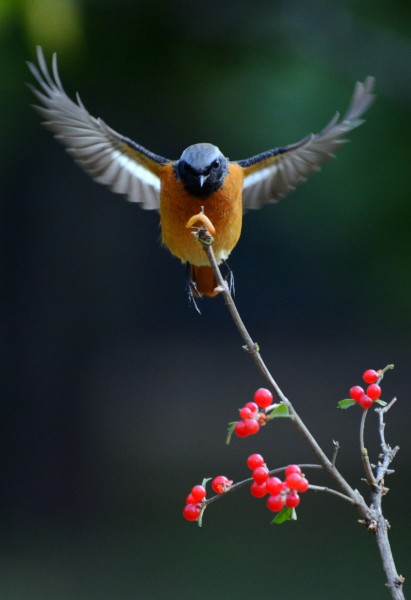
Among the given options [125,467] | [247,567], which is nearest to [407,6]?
[247,567]

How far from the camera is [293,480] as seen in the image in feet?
4.09

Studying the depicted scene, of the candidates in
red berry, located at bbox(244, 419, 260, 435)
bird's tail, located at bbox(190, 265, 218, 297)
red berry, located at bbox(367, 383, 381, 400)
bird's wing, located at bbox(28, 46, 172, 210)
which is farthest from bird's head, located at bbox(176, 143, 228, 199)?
red berry, located at bbox(244, 419, 260, 435)

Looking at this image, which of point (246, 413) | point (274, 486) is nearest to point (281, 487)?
point (274, 486)

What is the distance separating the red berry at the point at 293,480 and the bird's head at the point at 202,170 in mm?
1405

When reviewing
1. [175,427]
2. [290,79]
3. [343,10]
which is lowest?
[175,427]

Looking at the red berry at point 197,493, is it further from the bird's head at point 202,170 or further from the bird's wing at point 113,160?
the bird's wing at point 113,160

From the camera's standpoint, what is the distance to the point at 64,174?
7219 millimetres

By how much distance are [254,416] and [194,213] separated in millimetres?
1392

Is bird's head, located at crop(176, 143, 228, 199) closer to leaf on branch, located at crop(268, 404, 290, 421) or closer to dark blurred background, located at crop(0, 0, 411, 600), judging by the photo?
leaf on branch, located at crop(268, 404, 290, 421)

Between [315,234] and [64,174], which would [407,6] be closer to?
[315,234]

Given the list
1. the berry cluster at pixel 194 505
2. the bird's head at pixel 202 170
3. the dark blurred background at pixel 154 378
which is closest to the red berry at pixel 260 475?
the berry cluster at pixel 194 505

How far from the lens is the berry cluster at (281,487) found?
1.24 metres

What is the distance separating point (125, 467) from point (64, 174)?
2.42 m

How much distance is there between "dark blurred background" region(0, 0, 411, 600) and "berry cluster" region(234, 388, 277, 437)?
3262 millimetres
